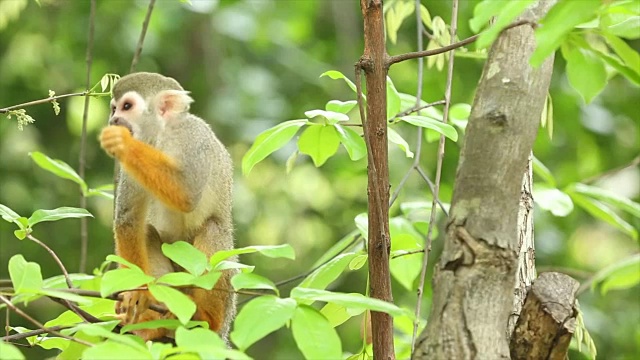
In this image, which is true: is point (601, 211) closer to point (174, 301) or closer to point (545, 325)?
point (545, 325)

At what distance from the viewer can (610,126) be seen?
7562 millimetres

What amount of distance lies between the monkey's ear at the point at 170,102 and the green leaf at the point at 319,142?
77 cm

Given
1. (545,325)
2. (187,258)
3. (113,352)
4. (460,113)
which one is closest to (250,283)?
(187,258)

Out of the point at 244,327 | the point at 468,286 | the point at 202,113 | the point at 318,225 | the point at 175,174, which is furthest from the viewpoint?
the point at 318,225

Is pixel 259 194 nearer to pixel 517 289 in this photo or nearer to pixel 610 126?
pixel 610 126

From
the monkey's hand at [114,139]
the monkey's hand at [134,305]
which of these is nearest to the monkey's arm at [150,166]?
the monkey's hand at [114,139]

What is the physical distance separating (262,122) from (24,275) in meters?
5.25

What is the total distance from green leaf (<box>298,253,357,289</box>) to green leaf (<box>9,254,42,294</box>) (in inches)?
33.5

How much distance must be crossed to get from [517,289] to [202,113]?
5075 millimetres

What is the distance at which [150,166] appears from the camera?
3.13m

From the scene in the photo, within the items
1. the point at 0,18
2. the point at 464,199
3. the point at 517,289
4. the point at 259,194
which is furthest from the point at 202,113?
the point at 464,199

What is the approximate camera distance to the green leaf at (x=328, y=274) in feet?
8.46

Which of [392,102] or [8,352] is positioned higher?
[392,102]

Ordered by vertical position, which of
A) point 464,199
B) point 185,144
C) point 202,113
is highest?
point 202,113
